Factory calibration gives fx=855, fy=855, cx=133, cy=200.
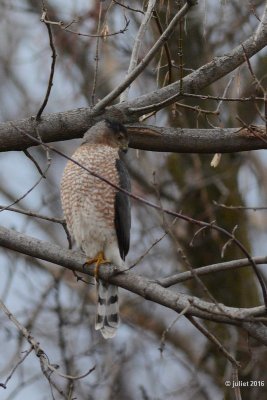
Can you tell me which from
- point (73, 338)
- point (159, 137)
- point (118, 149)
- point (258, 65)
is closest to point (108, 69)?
point (258, 65)

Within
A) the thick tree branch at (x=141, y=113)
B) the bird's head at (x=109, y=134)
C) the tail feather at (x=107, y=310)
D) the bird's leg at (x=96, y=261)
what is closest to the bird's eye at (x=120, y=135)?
the bird's head at (x=109, y=134)

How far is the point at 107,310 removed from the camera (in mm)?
5098

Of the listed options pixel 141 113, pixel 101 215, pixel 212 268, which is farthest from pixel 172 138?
pixel 212 268

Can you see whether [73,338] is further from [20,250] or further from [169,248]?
[20,250]

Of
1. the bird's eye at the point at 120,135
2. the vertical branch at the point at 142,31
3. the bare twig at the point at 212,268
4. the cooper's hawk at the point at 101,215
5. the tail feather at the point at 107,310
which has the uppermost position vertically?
the vertical branch at the point at 142,31

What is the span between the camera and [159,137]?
4.68 metres

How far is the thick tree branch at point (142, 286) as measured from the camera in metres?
3.42

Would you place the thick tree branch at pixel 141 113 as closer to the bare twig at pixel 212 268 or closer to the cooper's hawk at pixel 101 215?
the cooper's hawk at pixel 101 215

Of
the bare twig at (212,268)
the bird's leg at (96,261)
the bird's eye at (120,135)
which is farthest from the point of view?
the bird's eye at (120,135)

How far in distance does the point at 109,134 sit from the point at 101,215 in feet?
1.64

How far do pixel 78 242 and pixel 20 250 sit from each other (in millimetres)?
931

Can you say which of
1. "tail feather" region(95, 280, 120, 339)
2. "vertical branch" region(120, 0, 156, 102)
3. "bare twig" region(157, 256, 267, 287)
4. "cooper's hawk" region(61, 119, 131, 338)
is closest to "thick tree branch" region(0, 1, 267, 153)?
"vertical branch" region(120, 0, 156, 102)

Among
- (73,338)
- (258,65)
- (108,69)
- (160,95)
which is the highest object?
(108,69)

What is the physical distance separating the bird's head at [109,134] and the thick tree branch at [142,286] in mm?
752
